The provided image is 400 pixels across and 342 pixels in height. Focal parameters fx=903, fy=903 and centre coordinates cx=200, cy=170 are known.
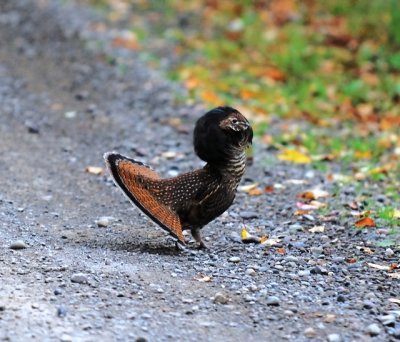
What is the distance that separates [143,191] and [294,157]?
9.59 feet

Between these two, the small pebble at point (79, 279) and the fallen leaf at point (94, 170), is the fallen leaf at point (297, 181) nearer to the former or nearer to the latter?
the fallen leaf at point (94, 170)

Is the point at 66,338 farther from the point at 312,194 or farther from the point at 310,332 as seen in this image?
the point at 312,194

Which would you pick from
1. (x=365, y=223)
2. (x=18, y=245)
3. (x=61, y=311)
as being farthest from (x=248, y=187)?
(x=61, y=311)

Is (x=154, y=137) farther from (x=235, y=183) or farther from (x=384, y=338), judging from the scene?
(x=384, y=338)

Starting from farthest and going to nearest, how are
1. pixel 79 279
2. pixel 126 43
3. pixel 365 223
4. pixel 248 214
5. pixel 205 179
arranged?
pixel 126 43, pixel 248 214, pixel 365 223, pixel 205 179, pixel 79 279

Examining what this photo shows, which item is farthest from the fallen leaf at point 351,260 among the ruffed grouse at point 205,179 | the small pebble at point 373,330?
the small pebble at point 373,330

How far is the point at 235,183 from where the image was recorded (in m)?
5.75

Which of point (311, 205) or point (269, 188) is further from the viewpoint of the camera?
point (269, 188)

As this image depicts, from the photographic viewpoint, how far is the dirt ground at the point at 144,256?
4.47 m

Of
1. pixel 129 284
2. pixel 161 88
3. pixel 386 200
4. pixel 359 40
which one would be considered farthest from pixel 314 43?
pixel 129 284

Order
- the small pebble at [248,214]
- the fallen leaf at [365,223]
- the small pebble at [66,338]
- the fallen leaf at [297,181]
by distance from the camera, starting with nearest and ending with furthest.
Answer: the small pebble at [66,338] → the fallen leaf at [365,223] → the small pebble at [248,214] → the fallen leaf at [297,181]

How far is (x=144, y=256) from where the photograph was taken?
5504 millimetres

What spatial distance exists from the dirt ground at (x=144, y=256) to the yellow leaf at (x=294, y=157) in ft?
0.53

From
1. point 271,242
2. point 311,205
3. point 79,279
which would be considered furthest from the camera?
point 311,205
